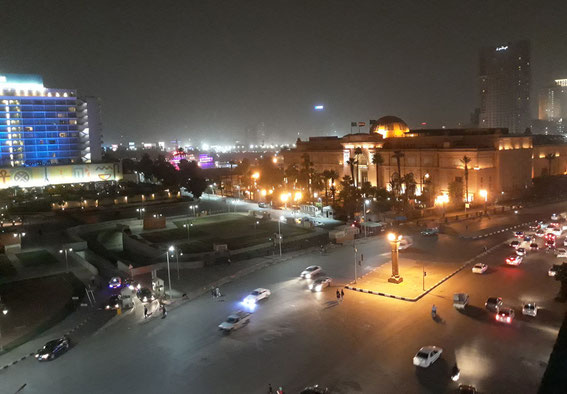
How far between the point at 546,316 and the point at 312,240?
2686 centimetres

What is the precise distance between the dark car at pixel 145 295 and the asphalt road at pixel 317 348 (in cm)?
269

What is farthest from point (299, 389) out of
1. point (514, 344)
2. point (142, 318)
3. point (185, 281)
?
point (185, 281)

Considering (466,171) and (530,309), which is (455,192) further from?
(530,309)

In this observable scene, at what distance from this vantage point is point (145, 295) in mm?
36125

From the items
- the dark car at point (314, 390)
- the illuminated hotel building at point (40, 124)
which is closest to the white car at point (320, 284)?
the dark car at point (314, 390)

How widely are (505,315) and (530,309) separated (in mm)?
1691

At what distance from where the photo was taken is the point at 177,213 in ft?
256

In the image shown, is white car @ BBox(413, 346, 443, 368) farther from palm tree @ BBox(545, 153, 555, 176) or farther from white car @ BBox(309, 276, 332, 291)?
palm tree @ BBox(545, 153, 555, 176)

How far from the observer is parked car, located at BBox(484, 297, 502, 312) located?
29427 mm

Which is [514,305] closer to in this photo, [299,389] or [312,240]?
[299,389]

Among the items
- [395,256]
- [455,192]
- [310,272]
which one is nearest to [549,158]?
[455,192]

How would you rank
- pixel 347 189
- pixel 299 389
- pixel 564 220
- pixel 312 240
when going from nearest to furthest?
pixel 299 389 < pixel 312 240 < pixel 564 220 < pixel 347 189

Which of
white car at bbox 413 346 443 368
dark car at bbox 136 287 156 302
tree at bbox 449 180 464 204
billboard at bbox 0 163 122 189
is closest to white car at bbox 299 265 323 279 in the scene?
dark car at bbox 136 287 156 302

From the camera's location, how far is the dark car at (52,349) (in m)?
27.0
